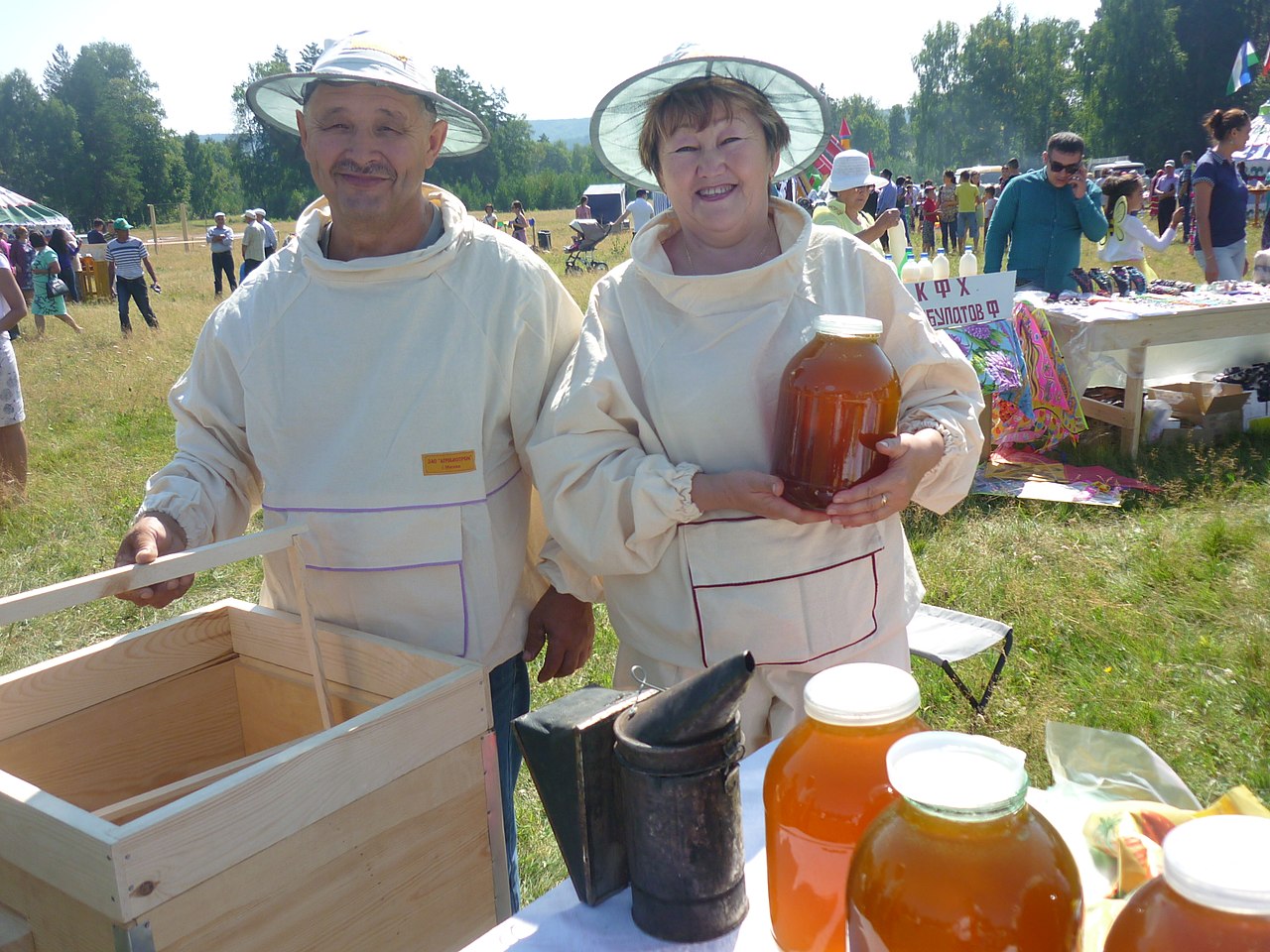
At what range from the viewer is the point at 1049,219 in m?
6.72

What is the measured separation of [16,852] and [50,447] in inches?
321

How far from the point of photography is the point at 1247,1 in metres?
48.2

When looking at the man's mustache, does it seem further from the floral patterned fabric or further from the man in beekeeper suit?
the floral patterned fabric

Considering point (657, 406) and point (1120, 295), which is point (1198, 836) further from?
point (1120, 295)

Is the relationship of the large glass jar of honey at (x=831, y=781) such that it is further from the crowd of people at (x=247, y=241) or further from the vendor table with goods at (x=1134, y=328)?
the crowd of people at (x=247, y=241)

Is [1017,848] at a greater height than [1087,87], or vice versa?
[1087,87]

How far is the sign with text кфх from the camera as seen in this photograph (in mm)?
5840

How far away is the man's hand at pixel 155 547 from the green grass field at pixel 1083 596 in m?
1.48

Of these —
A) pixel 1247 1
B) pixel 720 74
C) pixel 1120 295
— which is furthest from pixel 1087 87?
pixel 720 74

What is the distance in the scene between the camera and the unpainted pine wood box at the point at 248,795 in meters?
1.43

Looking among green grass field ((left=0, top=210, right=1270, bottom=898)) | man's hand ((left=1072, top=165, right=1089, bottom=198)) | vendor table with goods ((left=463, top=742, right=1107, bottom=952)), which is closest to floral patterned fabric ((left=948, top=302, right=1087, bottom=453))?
green grass field ((left=0, top=210, right=1270, bottom=898))

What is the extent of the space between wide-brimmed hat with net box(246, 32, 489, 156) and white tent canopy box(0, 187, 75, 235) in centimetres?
2467

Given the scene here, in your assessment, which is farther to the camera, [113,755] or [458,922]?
[113,755]

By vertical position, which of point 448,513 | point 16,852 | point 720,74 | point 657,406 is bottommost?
point 16,852
